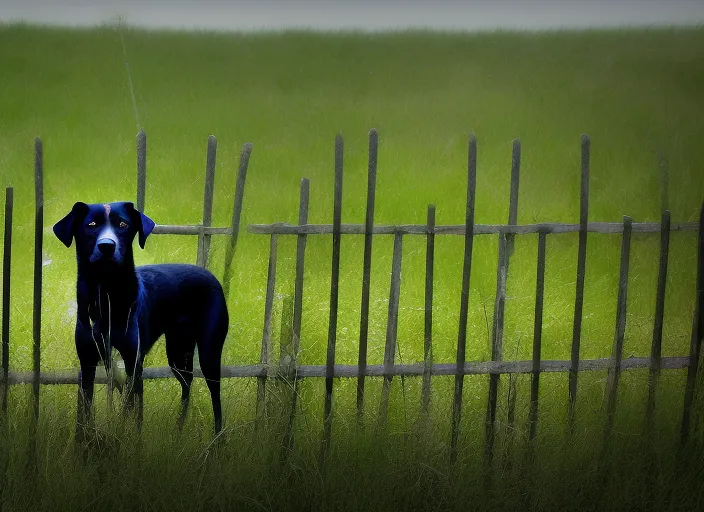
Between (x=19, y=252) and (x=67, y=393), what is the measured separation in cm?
318

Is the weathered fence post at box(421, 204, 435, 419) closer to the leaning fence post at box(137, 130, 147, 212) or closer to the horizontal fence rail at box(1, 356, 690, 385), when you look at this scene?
the horizontal fence rail at box(1, 356, 690, 385)

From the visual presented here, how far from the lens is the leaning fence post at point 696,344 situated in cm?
451

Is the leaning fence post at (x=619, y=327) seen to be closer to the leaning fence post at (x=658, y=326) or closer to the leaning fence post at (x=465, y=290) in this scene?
the leaning fence post at (x=658, y=326)

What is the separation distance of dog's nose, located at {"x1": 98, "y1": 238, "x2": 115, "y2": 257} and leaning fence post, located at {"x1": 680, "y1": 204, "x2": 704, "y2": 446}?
3.27 metres

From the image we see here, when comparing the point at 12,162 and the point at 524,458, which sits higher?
the point at 12,162

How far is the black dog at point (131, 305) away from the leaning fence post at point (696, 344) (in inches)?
107

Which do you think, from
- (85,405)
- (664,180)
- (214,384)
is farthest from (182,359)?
(664,180)

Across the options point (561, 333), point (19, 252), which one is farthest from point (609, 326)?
point (19, 252)

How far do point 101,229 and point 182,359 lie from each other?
1062 mm

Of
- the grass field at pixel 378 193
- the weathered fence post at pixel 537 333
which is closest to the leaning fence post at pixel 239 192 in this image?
the grass field at pixel 378 193

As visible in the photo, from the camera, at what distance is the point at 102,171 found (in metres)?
8.60

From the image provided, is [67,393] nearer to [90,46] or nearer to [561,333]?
[561,333]

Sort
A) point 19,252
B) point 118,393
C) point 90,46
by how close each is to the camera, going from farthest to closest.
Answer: point 90,46 → point 19,252 → point 118,393

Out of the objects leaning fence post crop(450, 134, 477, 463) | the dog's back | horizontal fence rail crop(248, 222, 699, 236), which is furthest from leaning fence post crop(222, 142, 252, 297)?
leaning fence post crop(450, 134, 477, 463)
